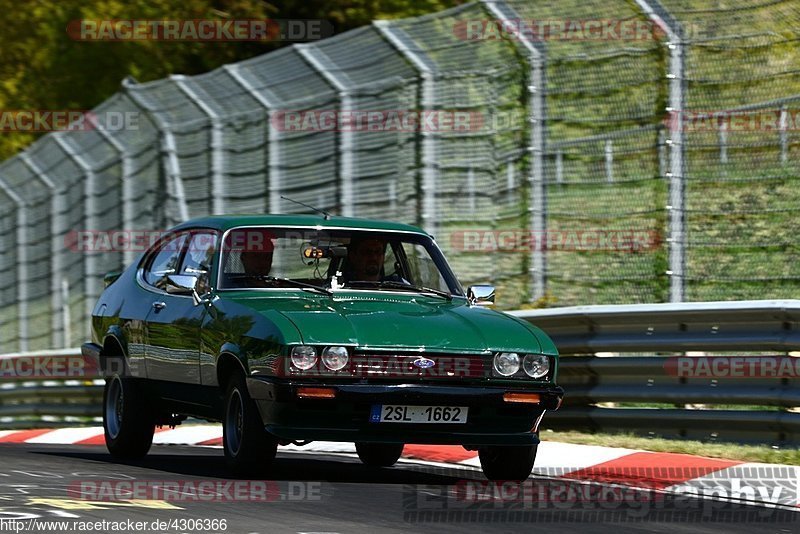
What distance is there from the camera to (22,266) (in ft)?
73.6

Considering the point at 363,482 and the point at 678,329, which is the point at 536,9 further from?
the point at 363,482

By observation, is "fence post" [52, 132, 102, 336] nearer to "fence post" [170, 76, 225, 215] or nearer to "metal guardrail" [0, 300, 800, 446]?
"fence post" [170, 76, 225, 215]

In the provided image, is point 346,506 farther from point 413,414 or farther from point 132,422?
point 132,422

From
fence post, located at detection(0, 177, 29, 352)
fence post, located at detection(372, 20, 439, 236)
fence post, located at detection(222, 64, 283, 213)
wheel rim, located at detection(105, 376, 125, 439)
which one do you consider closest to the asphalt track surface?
wheel rim, located at detection(105, 376, 125, 439)

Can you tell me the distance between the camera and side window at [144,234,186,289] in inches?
447

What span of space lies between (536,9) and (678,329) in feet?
12.0

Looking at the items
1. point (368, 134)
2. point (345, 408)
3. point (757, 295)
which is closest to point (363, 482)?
point (345, 408)

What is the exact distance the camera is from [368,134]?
16.1 meters

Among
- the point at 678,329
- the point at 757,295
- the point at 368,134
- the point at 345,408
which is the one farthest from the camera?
the point at 368,134

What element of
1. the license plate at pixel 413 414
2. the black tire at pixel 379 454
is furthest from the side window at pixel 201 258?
the license plate at pixel 413 414

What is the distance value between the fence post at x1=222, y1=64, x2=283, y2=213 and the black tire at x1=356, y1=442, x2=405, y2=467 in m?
6.28

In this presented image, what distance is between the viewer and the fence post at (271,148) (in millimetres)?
17281

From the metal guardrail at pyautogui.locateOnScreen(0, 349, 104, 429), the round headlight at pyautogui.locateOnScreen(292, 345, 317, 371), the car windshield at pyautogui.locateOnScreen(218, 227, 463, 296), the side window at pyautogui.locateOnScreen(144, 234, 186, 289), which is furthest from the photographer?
the metal guardrail at pyautogui.locateOnScreen(0, 349, 104, 429)

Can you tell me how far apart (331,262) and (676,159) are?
11.4 ft
